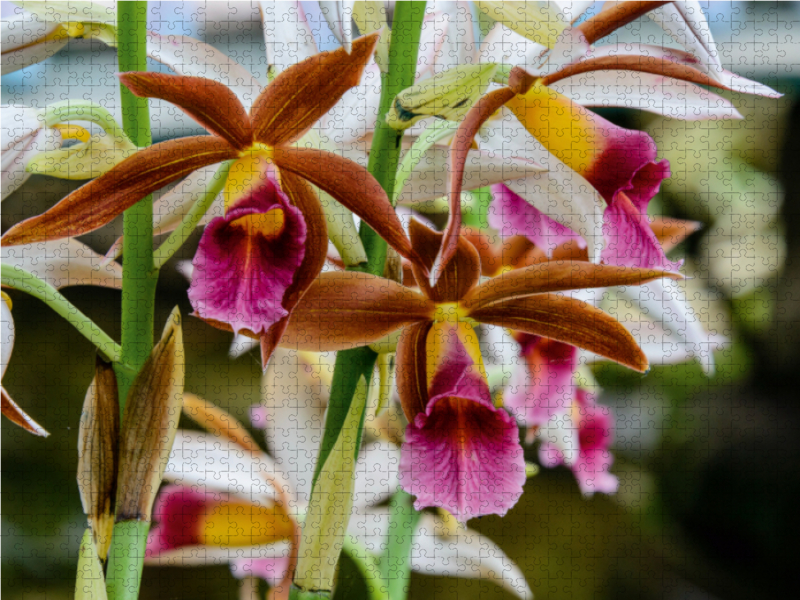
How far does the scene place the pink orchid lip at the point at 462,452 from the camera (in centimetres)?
26

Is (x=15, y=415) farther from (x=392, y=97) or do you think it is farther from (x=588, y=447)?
(x=588, y=447)

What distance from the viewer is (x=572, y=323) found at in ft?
0.93

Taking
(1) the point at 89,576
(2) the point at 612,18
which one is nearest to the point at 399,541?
(1) the point at 89,576

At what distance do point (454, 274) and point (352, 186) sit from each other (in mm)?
58

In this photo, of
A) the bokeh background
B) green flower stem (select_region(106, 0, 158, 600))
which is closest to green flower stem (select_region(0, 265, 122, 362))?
green flower stem (select_region(106, 0, 158, 600))

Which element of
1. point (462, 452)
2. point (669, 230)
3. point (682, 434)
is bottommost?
point (682, 434)

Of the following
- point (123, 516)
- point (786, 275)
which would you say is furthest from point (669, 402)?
point (123, 516)

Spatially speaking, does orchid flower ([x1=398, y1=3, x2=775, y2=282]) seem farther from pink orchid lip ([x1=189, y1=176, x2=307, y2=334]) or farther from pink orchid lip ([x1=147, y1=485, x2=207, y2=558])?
pink orchid lip ([x1=147, y1=485, x2=207, y2=558])

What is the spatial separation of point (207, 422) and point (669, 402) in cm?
101

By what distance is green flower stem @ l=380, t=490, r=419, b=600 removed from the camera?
414 mm

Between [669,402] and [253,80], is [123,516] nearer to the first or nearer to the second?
[253,80]

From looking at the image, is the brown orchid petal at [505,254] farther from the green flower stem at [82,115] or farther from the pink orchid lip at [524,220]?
the green flower stem at [82,115]

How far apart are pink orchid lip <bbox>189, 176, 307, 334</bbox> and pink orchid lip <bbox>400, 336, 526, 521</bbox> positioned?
0.07 meters

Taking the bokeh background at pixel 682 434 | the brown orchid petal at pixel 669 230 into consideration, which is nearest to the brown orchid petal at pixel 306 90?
the brown orchid petal at pixel 669 230
